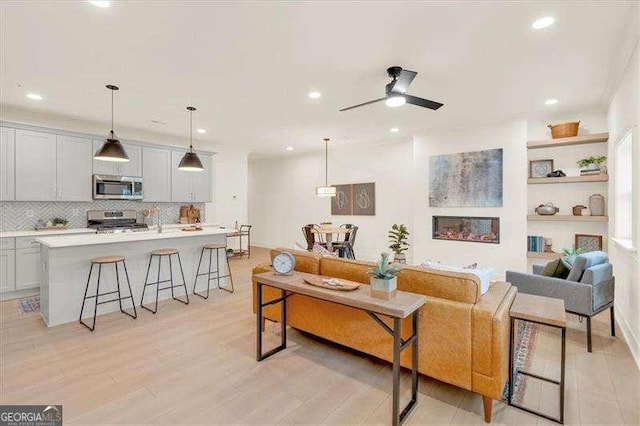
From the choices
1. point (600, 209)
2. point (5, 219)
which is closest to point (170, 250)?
point (5, 219)

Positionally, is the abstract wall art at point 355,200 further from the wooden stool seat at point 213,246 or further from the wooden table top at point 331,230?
the wooden stool seat at point 213,246

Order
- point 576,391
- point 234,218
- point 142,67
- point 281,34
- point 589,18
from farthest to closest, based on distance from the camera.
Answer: point 234,218, point 142,67, point 281,34, point 589,18, point 576,391

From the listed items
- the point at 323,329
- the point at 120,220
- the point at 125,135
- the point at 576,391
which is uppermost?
the point at 125,135

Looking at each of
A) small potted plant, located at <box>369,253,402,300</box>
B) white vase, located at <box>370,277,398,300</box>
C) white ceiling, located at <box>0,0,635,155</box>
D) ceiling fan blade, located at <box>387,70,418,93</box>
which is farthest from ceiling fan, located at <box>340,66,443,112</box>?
white vase, located at <box>370,277,398,300</box>

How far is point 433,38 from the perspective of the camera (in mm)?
2869

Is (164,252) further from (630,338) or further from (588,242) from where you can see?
(588,242)

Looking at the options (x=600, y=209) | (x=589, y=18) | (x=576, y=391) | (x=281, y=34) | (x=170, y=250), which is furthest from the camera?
(x=600, y=209)

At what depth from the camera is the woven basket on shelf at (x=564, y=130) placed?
15.8 feet

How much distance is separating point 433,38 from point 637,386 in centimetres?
318

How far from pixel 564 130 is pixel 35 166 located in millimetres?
8053

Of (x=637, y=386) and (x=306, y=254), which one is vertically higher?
(x=306, y=254)

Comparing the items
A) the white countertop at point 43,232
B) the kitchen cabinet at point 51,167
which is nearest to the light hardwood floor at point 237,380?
the white countertop at point 43,232

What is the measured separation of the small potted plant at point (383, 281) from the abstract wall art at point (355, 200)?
5.51m

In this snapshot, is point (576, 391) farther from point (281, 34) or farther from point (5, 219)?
point (5, 219)
